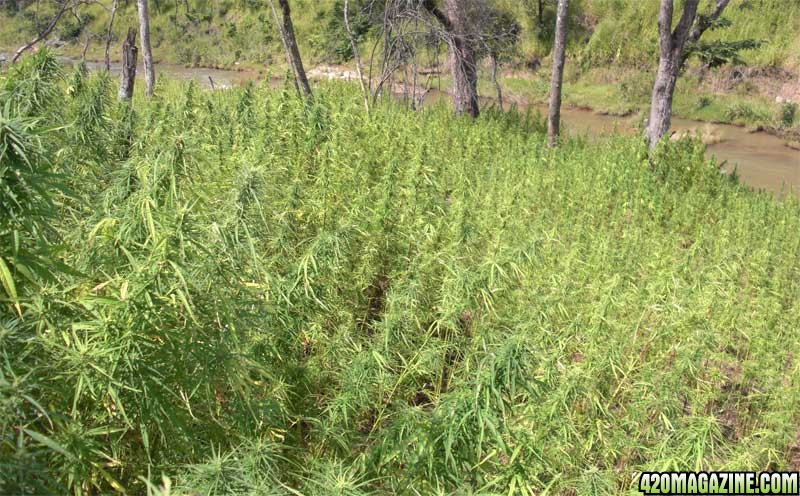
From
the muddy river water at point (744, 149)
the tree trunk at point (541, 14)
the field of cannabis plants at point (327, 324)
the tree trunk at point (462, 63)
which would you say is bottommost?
the muddy river water at point (744, 149)

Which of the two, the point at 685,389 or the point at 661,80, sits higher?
the point at 661,80

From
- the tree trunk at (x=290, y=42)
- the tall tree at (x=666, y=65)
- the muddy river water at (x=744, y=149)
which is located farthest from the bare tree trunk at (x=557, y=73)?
the tree trunk at (x=290, y=42)

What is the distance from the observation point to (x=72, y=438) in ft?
5.66

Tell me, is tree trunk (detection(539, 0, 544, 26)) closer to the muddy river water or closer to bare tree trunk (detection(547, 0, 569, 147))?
the muddy river water

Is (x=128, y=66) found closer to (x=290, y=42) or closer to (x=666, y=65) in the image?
(x=290, y=42)

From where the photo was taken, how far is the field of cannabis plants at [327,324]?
1.83 metres

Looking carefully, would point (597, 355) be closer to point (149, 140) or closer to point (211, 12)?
point (149, 140)

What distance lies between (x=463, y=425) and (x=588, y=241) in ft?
11.3

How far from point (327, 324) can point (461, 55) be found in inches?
284

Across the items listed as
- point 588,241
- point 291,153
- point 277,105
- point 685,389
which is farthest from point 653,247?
point 277,105

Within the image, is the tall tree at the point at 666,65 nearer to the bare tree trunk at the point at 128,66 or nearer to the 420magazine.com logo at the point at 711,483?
the 420magazine.com logo at the point at 711,483

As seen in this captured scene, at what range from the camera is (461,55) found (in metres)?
9.38

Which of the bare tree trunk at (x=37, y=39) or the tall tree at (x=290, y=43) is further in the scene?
the tall tree at (x=290, y=43)

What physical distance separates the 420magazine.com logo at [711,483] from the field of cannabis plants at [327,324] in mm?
63
